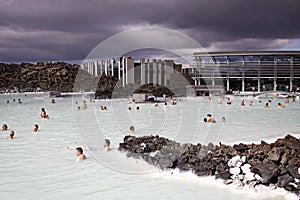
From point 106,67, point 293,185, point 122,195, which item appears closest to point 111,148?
point 122,195

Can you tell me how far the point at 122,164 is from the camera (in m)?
7.77

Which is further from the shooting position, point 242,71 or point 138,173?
point 242,71

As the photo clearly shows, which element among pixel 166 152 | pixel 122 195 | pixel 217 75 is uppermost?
pixel 217 75

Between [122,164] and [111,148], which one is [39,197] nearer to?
[122,164]

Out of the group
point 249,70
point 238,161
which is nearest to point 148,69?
point 238,161

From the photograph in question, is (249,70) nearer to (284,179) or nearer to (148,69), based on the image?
(148,69)

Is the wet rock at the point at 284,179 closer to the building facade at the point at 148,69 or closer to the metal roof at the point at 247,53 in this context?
the building facade at the point at 148,69

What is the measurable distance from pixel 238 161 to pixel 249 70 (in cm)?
4851

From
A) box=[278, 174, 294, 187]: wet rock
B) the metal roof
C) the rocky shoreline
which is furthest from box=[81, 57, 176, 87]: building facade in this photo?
the metal roof

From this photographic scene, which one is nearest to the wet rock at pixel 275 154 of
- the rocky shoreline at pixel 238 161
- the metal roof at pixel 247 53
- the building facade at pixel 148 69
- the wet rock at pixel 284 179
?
the rocky shoreline at pixel 238 161

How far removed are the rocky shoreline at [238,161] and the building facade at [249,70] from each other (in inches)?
1660

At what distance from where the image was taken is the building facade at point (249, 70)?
49.9 metres

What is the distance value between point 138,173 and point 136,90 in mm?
25661

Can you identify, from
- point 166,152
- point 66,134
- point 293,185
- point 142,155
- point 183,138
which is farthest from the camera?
point 66,134
